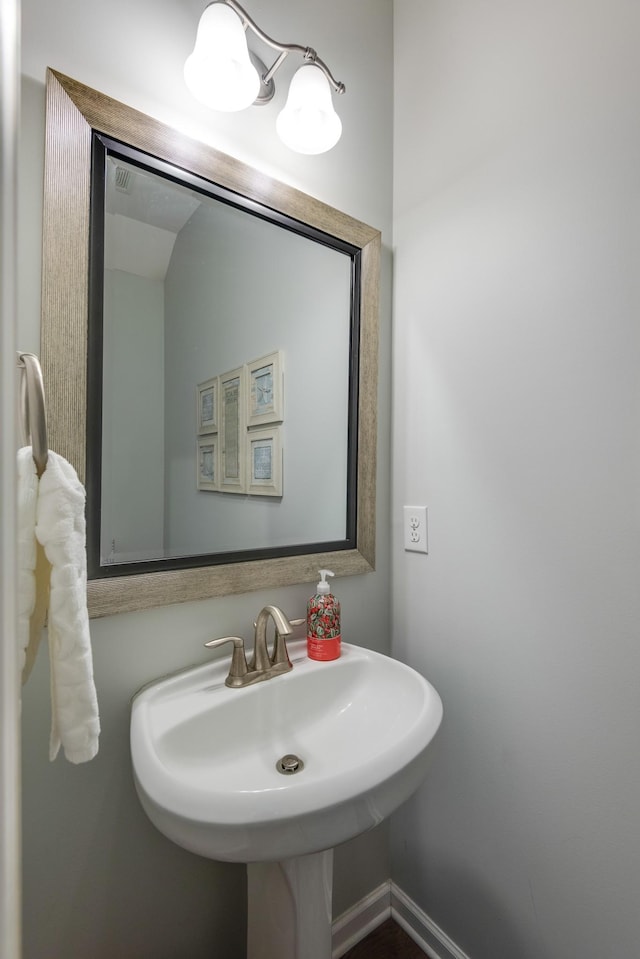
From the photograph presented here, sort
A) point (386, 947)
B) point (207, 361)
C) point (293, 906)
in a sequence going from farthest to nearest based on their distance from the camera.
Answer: point (386, 947) → point (207, 361) → point (293, 906)

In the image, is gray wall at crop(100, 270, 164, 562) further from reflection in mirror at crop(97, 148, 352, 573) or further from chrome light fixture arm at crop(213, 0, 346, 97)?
chrome light fixture arm at crop(213, 0, 346, 97)

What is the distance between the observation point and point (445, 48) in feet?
3.69

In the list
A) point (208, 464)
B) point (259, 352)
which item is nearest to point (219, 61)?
point (259, 352)

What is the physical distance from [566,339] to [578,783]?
2.82 feet

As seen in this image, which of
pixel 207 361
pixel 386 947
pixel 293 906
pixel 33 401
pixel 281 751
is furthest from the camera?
pixel 386 947

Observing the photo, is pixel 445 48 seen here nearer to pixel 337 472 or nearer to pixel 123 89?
pixel 123 89

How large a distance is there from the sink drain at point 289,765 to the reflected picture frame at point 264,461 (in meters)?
0.53

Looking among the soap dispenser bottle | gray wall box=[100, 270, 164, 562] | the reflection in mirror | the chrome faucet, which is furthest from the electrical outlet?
gray wall box=[100, 270, 164, 562]

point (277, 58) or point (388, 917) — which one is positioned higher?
point (277, 58)

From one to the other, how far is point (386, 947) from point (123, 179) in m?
1.84

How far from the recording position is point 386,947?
1149mm

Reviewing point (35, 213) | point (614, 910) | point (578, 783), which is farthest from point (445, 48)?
point (614, 910)

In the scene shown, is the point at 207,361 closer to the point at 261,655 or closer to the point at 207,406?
the point at 207,406

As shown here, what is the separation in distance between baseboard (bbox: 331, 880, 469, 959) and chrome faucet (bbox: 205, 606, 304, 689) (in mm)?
744
